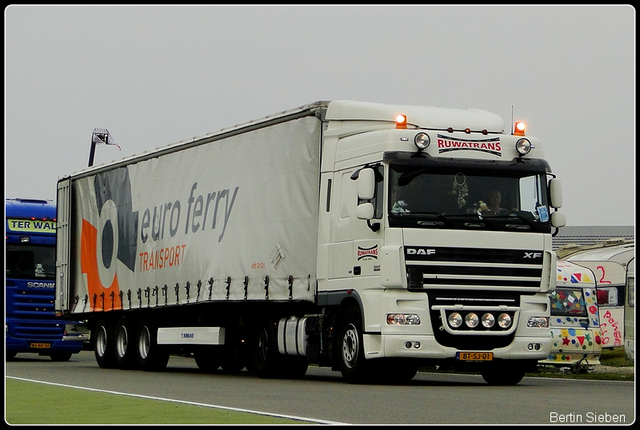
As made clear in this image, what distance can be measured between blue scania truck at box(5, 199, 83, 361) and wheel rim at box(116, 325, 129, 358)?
4.07 meters

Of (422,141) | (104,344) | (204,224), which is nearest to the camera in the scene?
(422,141)

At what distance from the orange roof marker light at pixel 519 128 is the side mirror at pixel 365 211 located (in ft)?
9.59

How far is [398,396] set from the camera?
15.3m

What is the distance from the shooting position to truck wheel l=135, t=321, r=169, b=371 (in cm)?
2393

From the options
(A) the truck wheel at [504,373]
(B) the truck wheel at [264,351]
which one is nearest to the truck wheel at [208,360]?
(B) the truck wheel at [264,351]

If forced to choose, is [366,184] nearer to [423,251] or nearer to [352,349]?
[423,251]

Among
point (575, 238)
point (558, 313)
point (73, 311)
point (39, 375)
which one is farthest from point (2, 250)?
point (575, 238)

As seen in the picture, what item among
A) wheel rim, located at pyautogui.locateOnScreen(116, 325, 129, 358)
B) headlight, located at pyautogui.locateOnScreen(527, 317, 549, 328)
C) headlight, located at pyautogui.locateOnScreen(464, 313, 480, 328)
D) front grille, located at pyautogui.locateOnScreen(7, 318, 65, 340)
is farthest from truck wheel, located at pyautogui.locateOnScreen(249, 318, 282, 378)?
front grille, located at pyautogui.locateOnScreen(7, 318, 65, 340)

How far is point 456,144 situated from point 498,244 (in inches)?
60.1

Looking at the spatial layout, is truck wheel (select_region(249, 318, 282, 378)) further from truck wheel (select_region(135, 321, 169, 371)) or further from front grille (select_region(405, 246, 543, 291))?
front grille (select_region(405, 246, 543, 291))

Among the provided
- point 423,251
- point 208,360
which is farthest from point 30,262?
point 423,251

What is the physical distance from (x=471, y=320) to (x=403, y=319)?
1001 mm

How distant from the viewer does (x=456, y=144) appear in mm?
17797

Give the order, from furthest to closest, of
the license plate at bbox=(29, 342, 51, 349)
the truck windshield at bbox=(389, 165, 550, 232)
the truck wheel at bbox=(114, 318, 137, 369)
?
the license plate at bbox=(29, 342, 51, 349) < the truck wheel at bbox=(114, 318, 137, 369) < the truck windshield at bbox=(389, 165, 550, 232)
